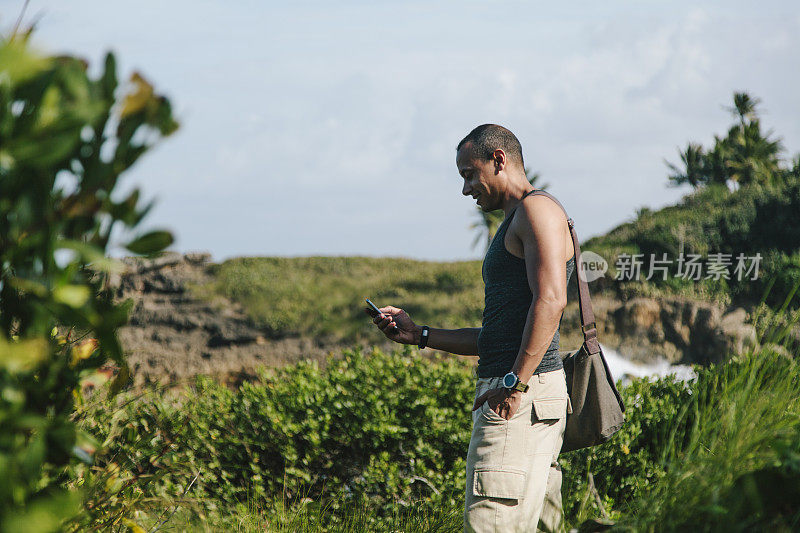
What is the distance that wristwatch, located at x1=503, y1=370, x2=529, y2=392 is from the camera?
311cm

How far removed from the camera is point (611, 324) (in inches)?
580

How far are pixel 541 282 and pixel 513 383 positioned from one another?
462mm

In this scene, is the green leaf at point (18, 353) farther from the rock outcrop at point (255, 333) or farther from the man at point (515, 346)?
the rock outcrop at point (255, 333)

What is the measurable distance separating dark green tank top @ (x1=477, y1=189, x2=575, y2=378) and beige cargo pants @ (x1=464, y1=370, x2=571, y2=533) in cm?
8

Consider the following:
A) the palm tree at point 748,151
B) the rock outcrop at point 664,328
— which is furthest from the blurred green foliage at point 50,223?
the palm tree at point 748,151

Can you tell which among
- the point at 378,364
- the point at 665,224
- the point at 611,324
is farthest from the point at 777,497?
the point at 665,224

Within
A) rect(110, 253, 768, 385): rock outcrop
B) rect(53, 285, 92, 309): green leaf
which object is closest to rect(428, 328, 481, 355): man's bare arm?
rect(53, 285, 92, 309): green leaf

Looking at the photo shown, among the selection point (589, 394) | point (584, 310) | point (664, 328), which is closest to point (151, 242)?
point (584, 310)

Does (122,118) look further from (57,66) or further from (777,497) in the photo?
(777,497)

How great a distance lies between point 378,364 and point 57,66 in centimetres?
463

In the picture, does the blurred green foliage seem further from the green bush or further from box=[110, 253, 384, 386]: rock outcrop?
box=[110, 253, 384, 386]: rock outcrop

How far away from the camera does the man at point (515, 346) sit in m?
3.12

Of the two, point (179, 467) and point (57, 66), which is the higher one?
point (57, 66)

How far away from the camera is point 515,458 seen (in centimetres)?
320
